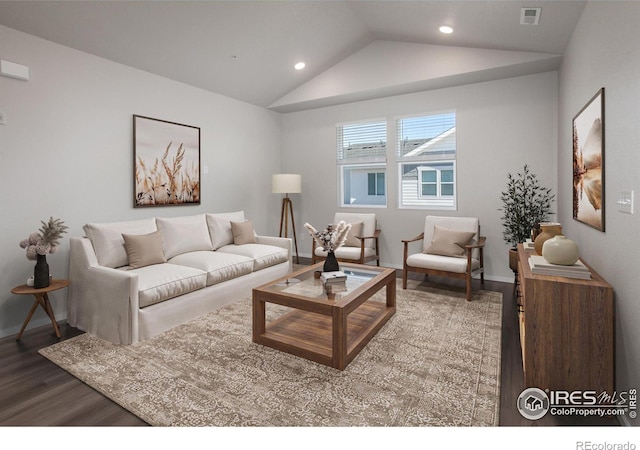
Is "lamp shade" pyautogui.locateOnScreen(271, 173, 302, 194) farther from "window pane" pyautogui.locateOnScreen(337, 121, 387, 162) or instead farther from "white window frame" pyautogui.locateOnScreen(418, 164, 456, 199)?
"white window frame" pyautogui.locateOnScreen(418, 164, 456, 199)

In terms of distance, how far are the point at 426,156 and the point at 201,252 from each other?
11.3ft

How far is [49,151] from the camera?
330 cm

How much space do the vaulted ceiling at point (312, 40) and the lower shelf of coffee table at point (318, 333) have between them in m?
3.06

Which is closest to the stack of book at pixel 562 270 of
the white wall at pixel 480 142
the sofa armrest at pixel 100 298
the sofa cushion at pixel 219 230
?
the white wall at pixel 480 142

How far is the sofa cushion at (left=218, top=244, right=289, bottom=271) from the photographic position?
4.17 meters

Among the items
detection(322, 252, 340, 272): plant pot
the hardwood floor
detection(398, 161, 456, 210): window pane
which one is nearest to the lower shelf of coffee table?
detection(322, 252, 340, 272): plant pot

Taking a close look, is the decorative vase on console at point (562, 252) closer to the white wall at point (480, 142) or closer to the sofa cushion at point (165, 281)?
the white wall at point (480, 142)

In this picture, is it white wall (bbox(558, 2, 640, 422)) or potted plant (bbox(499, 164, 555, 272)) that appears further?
potted plant (bbox(499, 164, 555, 272))

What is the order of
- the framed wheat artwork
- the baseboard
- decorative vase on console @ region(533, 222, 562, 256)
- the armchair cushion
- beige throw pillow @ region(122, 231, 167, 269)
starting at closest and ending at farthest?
1. decorative vase on console @ region(533, 222, 562, 256)
2. the baseboard
3. beige throw pillow @ region(122, 231, 167, 269)
4. the armchair cushion
5. the framed wheat artwork

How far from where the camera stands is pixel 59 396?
2.07m

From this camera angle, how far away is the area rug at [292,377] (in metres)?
1.87

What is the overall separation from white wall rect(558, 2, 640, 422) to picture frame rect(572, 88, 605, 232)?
6cm
